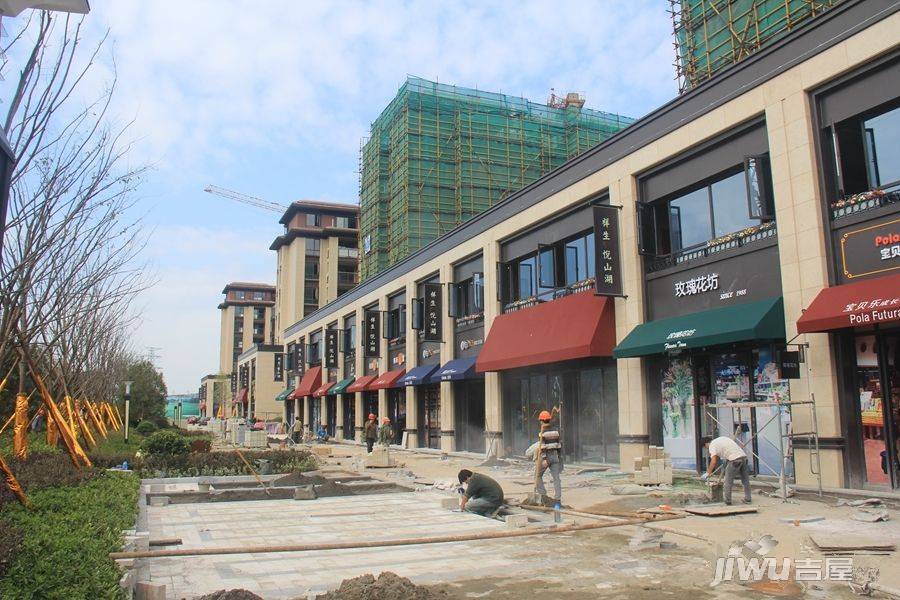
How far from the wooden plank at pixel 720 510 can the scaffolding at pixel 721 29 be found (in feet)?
55.2

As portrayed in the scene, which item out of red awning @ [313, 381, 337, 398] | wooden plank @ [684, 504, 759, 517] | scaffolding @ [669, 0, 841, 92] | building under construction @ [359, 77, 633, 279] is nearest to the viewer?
wooden plank @ [684, 504, 759, 517]

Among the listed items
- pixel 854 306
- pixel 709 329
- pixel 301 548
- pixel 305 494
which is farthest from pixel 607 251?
pixel 301 548

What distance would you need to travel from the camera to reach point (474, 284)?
29578mm

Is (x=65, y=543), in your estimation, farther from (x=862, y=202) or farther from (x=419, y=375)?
(x=419, y=375)

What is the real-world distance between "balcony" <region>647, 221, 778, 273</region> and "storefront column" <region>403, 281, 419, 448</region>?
1733 cm

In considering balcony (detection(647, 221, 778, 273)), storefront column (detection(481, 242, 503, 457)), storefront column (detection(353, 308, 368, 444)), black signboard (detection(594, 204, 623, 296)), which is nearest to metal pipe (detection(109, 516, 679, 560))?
balcony (detection(647, 221, 778, 273))

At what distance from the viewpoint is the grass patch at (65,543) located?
5.49 m

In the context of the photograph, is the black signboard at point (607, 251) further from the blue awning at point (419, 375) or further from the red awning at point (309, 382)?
the red awning at point (309, 382)

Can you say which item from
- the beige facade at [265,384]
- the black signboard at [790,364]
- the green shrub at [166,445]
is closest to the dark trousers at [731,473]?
the black signboard at [790,364]

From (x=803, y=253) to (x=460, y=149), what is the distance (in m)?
40.4

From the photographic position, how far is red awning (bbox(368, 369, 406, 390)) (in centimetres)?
3608

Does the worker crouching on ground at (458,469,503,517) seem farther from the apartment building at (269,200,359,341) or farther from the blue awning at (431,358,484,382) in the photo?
the apartment building at (269,200,359,341)

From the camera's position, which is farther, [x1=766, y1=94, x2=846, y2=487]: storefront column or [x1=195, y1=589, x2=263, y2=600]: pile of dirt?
[x1=766, y1=94, x2=846, y2=487]: storefront column

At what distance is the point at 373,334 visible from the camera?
40.5 metres
